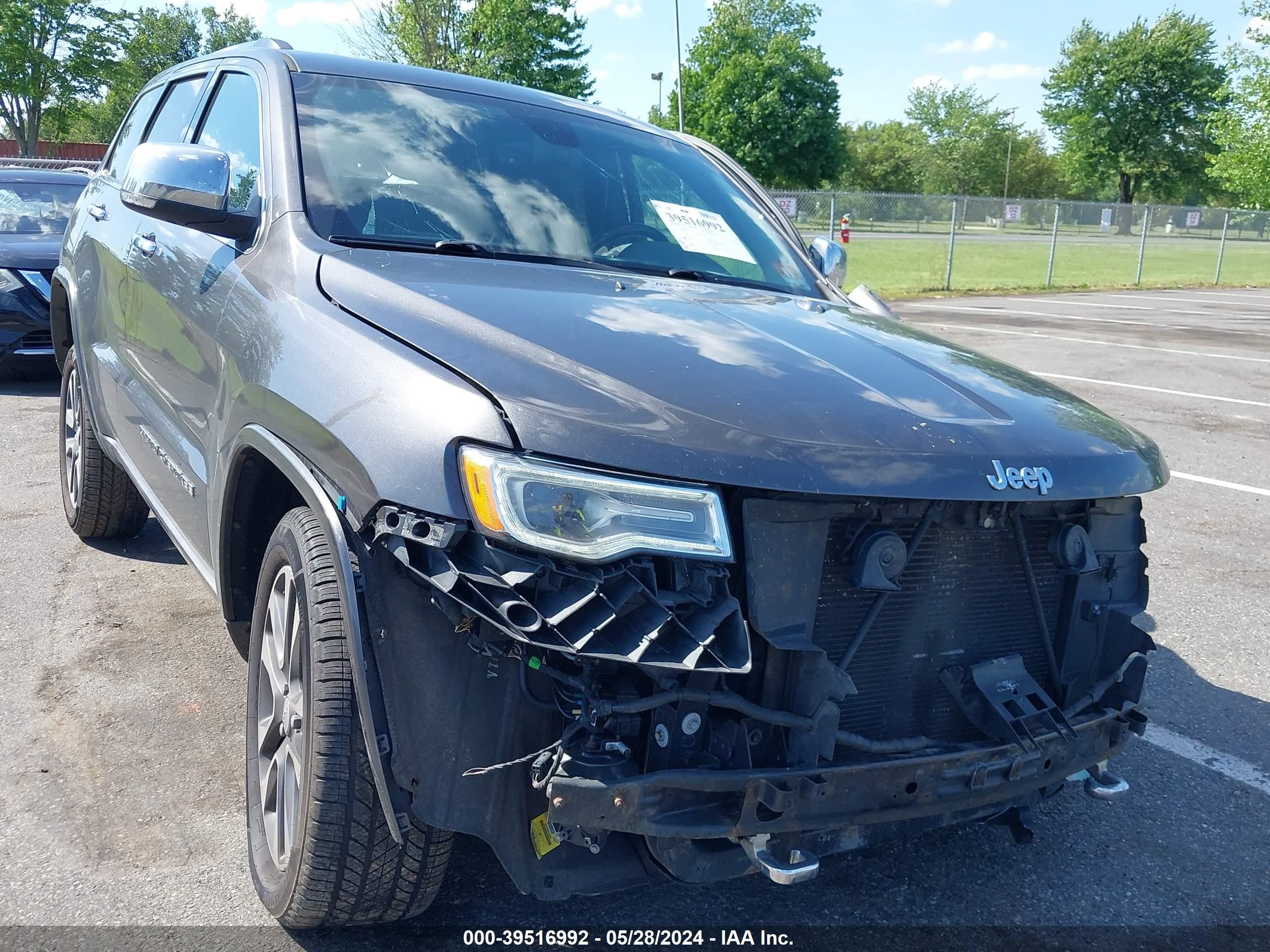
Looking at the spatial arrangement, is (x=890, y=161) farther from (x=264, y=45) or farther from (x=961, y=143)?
(x=264, y=45)

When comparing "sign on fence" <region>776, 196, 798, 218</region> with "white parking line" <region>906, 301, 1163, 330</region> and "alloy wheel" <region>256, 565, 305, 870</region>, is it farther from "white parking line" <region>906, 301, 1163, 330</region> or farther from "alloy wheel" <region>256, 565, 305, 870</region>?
"alloy wheel" <region>256, 565, 305, 870</region>

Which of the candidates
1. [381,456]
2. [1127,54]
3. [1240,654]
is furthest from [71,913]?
[1127,54]

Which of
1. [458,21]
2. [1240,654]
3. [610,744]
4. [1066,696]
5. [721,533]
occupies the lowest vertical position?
[1240,654]

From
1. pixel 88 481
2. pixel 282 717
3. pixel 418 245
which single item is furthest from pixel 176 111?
pixel 282 717

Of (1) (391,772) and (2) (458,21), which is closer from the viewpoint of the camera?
(1) (391,772)

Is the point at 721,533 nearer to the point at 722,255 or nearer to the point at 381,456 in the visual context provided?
the point at 381,456

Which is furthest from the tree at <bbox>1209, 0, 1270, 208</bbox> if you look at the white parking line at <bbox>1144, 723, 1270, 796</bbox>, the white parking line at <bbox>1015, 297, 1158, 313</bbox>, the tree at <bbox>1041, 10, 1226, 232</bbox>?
the tree at <bbox>1041, 10, 1226, 232</bbox>

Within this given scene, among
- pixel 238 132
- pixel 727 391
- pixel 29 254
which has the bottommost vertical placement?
pixel 29 254

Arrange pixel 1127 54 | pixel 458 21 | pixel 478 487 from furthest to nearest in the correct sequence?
pixel 1127 54 → pixel 458 21 → pixel 478 487

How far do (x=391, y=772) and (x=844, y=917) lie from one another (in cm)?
120

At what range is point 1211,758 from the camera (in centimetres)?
347

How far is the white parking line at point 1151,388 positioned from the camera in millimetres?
10070

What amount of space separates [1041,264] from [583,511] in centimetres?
3372

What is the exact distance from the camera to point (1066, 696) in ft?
8.18
